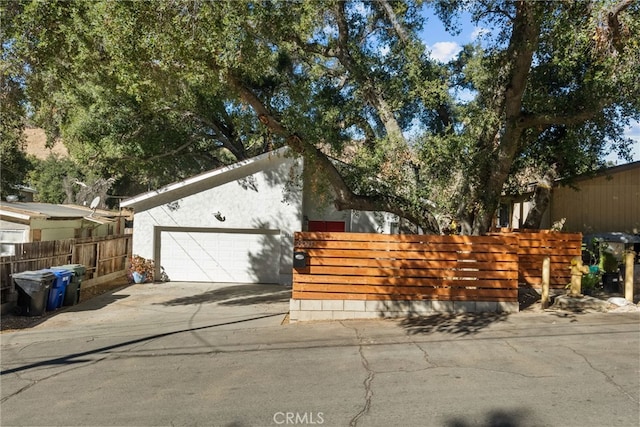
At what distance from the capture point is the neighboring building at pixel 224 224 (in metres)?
16.6

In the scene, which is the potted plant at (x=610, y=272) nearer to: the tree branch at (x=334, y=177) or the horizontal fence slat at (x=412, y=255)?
the horizontal fence slat at (x=412, y=255)

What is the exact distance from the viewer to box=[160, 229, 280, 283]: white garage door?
16.8 metres

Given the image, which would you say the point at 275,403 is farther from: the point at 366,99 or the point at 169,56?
the point at 366,99

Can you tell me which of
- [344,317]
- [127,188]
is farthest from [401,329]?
[127,188]

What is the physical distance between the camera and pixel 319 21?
11094 millimetres

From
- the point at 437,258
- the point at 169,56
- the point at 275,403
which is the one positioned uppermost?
the point at 169,56

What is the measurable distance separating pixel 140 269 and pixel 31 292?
17.8 feet

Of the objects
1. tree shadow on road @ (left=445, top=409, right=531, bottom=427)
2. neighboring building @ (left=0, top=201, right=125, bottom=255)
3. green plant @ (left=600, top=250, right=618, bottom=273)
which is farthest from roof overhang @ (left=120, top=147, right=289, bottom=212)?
tree shadow on road @ (left=445, top=409, right=531, bottom=427)

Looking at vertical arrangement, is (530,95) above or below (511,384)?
above

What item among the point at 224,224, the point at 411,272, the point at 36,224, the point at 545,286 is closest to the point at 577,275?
the point at 545,286

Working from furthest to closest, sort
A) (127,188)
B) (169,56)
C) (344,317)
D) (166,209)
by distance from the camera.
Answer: (127,188) → (166,209) → (344,317) → (169,56)

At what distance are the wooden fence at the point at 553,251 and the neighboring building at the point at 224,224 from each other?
525cm

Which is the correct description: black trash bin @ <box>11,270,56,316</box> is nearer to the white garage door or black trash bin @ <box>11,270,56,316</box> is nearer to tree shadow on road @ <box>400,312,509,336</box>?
the white garage door

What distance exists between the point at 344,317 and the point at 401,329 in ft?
4.55
